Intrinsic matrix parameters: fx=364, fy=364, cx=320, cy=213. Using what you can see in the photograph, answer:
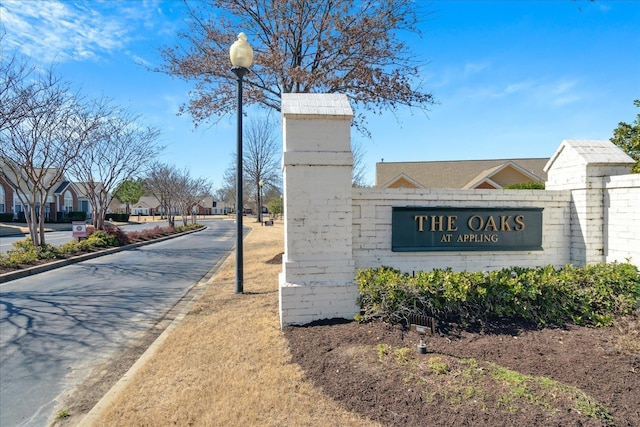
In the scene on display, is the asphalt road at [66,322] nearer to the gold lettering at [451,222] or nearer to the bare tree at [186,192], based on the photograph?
the gold lettering at [451,222]

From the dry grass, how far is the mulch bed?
0.21m

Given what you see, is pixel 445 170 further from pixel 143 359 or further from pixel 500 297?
pixel 143 359

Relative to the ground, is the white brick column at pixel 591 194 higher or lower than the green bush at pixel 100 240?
higher

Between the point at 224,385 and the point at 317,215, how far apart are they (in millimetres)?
2298

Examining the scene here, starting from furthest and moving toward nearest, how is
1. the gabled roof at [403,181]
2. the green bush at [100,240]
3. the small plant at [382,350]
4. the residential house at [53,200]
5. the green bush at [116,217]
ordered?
the green bush at [116,217] < the residential house at [53,200] < the gabled roof at [403,181] < the green bush at [100,240] < the small plant at [382,350]

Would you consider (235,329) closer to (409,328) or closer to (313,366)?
(313,366)

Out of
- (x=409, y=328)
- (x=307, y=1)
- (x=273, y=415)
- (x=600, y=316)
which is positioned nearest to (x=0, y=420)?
(x=273, y=415)

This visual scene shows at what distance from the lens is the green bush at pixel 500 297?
432 cm

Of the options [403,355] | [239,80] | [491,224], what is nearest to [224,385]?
[403,355]

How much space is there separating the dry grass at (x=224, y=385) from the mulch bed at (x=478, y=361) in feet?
0.68

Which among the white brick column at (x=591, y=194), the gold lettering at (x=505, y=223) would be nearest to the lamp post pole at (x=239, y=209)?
the gold lettering at (x=505, y=223)

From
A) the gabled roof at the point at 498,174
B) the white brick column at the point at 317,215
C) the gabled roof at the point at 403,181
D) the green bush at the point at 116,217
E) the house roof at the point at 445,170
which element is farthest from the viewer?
the green bush at the point at 116,217

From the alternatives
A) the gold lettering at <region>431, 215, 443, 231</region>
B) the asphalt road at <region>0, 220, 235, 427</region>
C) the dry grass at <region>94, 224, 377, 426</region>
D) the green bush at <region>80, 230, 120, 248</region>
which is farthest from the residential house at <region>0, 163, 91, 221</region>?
the gold lettering at <region>431, 215, 443, 231</region>

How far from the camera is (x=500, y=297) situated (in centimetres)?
438
